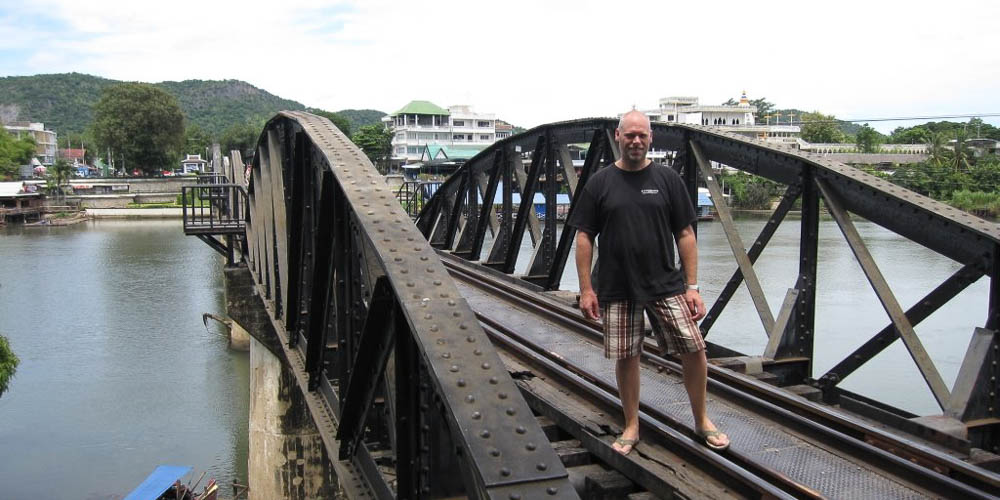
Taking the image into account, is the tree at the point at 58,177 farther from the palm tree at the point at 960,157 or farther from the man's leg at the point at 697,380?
the man's leg at the point at 697,380

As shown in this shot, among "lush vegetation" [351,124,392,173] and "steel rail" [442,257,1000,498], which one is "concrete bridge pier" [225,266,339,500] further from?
"lush vegetation" [351,124,392,173]

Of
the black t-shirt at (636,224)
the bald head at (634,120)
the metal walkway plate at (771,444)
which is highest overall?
the bald head at (634,120)

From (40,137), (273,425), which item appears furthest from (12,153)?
(273,425)

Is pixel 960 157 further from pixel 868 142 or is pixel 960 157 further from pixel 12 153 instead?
pixel 12 153

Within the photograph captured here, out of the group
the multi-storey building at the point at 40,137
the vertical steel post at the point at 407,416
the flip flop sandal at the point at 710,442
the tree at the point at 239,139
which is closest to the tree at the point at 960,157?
the flip flop sandal at the point at 710,442

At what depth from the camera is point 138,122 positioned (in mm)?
92375

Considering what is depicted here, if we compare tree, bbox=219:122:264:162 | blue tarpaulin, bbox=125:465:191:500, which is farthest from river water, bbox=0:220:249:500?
tree, bbox=219:122:264:162

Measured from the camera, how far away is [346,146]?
5770 millimetres

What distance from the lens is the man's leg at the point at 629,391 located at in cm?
445

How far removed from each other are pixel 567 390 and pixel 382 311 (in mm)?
2587

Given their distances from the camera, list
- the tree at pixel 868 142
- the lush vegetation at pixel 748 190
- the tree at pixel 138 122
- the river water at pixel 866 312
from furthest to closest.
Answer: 1. the tree at pixel 138 122
2. the lush vegetation at pixel 748 190
3. the tree at pixel 868 142
4. the river water at pixel 866 312

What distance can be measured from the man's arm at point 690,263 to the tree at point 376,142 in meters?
83.1

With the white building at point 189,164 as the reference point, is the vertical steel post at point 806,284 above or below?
below

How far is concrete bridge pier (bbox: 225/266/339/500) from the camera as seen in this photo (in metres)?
15.1
